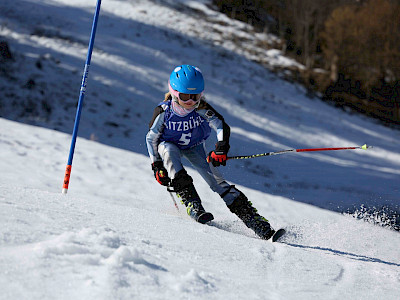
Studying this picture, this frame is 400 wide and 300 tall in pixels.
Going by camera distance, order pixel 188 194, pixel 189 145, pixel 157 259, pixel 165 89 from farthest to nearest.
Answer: pixel 165 89, pixel 189 145, pixel 188 194, pixel 157 259

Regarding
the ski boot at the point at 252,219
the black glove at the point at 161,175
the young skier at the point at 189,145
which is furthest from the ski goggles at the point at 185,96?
the ski boot at the point at 252,219

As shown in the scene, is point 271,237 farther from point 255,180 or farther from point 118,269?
point 255,180

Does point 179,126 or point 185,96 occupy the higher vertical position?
point 185,96

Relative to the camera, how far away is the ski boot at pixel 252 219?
4.86 metres

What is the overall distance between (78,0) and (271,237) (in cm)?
1927

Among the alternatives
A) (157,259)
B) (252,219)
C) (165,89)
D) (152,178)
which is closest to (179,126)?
(252,219)

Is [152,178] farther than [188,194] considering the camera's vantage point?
Yes

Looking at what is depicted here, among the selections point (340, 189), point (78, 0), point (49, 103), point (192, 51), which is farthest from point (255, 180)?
point (78, 0)

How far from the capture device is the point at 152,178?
8.41 m

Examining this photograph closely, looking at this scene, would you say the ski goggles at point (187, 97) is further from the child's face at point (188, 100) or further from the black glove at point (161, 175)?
the black glove at point (161, 175)

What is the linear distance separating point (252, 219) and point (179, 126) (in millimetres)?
1376

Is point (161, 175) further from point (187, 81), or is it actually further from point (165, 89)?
point (165, 89)

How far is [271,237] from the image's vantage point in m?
4.73

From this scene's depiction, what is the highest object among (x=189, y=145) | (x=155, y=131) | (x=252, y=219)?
(x=155, y=131)
